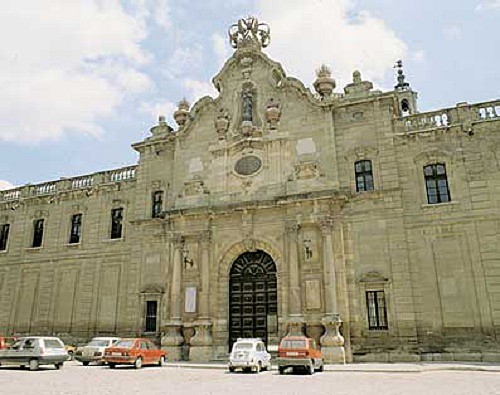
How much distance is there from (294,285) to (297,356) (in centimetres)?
569

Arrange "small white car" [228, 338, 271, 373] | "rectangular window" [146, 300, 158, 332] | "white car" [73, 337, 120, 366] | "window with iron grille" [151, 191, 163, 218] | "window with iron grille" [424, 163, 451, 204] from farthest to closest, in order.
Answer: "window with iron grille" [151, 191, 163, 218] < "rectangular window" [146, 300, 158, 332] < "window with iron grille" [424, 163, 451, 204] < "white car" [73, 337, 120, 366] < "small white car" [228, 338, 271, 373]

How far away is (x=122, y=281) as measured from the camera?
2669cm

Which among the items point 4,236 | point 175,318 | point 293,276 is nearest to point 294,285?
point 293,276

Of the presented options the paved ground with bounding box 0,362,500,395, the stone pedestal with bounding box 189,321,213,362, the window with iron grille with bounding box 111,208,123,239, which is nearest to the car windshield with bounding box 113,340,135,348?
the paved ground with bounding box 0,362,500,395

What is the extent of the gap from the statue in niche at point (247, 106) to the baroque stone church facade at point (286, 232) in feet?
0.29

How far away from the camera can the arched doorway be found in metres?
22.5

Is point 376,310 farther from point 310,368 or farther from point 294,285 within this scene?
point 310,368

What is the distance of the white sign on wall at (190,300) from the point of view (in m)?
23.0

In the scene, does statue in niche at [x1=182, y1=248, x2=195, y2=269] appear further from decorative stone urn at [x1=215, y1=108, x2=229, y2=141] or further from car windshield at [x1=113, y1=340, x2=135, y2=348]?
decorative stone urn at [x1=215, y1=108, x2=229, y2=141]

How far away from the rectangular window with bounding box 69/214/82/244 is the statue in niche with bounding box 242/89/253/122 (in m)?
12.9

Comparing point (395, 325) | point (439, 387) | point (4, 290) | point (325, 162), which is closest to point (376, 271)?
point (395, 325)

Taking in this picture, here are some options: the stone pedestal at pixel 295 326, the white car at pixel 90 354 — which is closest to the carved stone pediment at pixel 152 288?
the white car at pixel 90 354

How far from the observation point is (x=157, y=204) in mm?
26984

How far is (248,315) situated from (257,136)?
9.47 m
